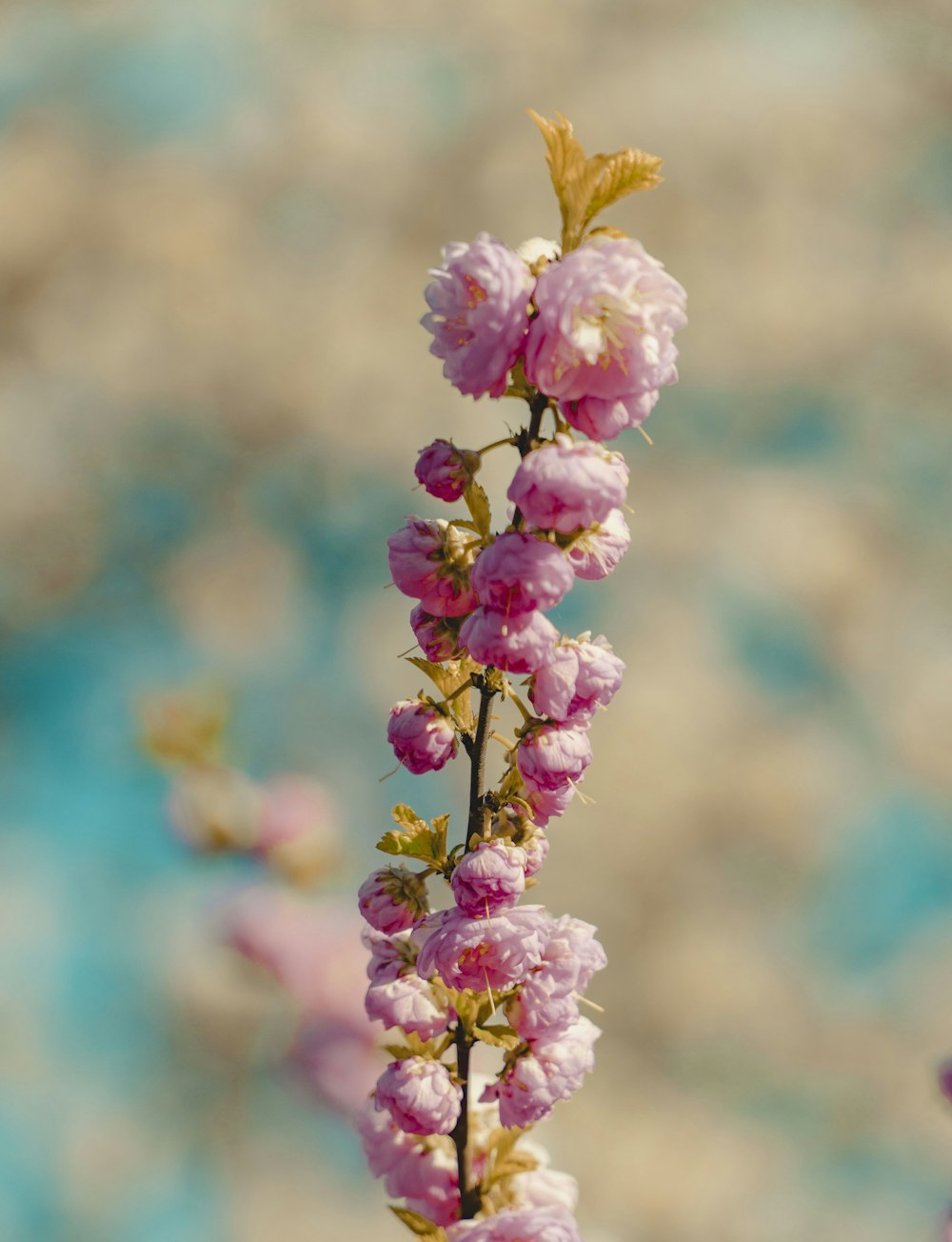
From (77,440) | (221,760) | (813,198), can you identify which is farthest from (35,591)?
(813,198)

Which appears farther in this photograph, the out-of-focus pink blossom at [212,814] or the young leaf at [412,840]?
the out-of-focus pink blossom at [212,814]

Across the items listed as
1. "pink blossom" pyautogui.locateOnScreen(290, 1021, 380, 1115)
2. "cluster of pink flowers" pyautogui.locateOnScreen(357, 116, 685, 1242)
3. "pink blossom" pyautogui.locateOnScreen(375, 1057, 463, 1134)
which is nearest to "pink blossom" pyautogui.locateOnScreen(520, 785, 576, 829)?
"cluster of pink flowers" pyautogui.locateOnScreen(357, 116, 685, 1242)

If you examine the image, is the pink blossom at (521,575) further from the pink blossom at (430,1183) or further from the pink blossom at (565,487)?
the pink blossom at (430,1183)

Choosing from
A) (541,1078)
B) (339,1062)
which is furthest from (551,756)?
(339,1062)

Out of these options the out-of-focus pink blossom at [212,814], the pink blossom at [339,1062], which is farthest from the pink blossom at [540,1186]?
the out-of-focus pink blossom at [212,814]

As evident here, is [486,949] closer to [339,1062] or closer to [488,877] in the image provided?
[488,877]

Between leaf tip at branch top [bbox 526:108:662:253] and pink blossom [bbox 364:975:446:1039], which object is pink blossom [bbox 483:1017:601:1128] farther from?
leaf tip at branch top [bbox 526:108:662:253]

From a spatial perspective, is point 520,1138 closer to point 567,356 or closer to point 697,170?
point 567,356
